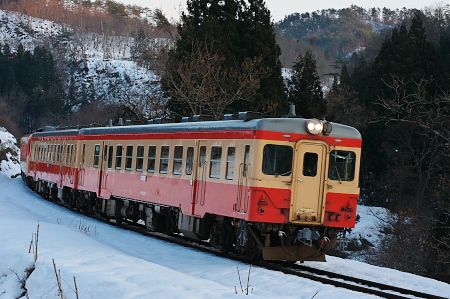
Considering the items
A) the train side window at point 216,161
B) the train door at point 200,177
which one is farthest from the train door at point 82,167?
the train side window at point 216,161

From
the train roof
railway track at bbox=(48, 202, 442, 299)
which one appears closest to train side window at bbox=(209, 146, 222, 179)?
the train roof

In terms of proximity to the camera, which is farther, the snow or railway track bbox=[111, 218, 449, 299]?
railway track bbox=[111, 218, 449, 299]

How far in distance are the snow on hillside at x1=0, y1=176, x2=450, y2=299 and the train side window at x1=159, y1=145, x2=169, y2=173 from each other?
6.14ft

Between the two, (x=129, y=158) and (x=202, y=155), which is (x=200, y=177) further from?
(x=129, y=158)

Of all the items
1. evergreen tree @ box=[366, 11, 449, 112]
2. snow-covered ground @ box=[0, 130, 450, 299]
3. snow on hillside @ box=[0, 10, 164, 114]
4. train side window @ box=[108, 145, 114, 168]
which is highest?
snow on hillside @ box=[0, 10, 164, 114]

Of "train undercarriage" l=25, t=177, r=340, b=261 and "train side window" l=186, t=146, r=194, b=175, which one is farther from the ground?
"train side window" l=186, t=146, r=194, b=175

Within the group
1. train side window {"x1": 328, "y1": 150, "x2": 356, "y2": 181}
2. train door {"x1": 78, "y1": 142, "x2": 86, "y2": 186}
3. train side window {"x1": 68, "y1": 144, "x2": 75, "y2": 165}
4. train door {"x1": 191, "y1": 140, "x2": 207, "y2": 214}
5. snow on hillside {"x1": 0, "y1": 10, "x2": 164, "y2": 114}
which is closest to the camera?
train side window {"x1": 328, "y1": 150, "x2": 356, "y2": 181}

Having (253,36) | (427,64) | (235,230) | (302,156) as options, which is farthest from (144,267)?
(427,64)

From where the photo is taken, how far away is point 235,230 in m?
13.5

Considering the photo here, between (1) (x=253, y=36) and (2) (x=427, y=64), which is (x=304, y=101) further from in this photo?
(2) (x=427, y=64)

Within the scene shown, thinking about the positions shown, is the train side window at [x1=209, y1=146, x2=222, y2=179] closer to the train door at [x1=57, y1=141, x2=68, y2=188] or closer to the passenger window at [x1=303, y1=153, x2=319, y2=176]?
the passenger window at [x1=303, y1=153, x2=319, y2=176]

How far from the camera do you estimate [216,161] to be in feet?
45.7

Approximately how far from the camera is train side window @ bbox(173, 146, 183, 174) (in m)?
15.6

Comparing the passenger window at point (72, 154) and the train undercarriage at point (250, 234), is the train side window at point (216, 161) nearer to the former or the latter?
the train undercarriage at point (250, 234)
